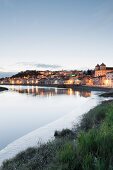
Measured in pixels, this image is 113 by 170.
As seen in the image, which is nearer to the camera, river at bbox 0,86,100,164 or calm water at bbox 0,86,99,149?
river at bbox 0,86,100,164

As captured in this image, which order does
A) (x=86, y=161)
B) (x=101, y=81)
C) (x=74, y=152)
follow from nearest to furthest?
(x=86, y=161) → (x=74, y=152) → (x=101, y=81)

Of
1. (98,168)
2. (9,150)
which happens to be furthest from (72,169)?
(9,150)

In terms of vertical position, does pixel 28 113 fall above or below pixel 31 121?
below

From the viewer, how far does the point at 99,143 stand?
798 centimetres

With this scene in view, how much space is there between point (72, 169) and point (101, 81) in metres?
178

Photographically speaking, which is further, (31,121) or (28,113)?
(28,113)

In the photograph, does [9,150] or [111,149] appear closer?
[111,149]

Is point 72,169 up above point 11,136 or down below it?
above

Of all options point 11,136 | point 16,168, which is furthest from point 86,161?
point 11,136

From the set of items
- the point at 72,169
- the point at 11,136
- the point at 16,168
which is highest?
the point at 72,169

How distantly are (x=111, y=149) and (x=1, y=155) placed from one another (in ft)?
24.8

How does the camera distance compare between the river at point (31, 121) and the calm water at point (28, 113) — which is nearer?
the river at point (31, 121)

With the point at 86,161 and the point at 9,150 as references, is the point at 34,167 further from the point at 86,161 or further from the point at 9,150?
the point at 9,150

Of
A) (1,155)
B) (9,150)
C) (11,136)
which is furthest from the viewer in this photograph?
(11,136)
